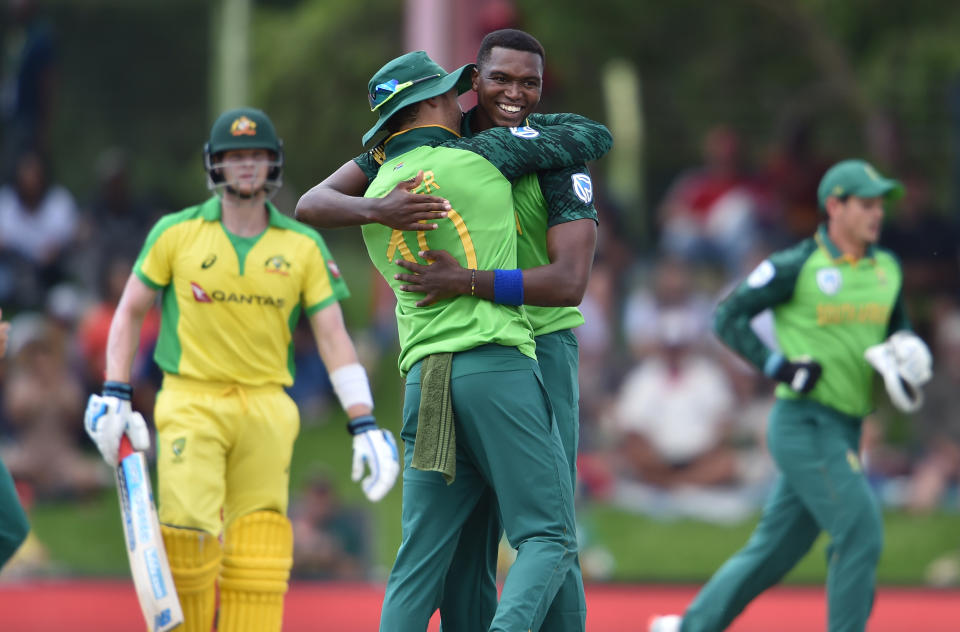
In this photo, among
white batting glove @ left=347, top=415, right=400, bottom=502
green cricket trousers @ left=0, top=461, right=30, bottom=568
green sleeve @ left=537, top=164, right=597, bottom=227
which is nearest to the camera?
green sleeve @ left=537, top=164, right=597, bottom=227

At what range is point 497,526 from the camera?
555 centimetres

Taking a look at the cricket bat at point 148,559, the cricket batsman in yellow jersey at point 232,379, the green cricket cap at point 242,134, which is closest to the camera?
the cricket bat at point 148,559

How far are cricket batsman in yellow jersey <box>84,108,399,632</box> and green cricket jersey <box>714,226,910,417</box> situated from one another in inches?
78.3

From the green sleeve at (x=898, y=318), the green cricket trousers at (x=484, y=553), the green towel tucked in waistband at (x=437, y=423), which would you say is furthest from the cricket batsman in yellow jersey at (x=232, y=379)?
the green sleeve at (x=898, y=318)

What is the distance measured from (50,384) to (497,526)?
776 cm

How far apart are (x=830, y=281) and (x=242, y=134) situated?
2868 mm

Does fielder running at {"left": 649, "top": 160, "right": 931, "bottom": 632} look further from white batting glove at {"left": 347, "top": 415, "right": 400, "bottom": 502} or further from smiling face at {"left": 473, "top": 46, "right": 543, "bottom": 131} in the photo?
smiling face at {"left": 473, "top": 46, "right": 543, "bottom": 131}

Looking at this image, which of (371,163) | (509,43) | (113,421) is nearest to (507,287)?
(371,163)

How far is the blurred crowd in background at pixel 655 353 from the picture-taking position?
1188 cm

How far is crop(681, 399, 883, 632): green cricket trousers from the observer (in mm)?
6809

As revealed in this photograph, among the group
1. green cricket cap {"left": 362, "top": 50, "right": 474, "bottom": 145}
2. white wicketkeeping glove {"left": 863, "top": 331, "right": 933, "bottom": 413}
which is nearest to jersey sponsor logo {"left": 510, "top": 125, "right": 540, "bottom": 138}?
green cricket cap {"left": 362, "top": 50, "right": 474, "bottom": 145}

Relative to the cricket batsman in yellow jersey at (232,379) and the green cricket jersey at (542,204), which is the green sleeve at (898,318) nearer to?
the green cricket jersey at (542,204)

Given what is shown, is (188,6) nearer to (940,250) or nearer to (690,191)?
(690,191)

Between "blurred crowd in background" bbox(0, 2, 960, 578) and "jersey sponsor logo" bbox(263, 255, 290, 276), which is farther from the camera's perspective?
"blurred crowd in background" bbox(0, 2, 960, 578)
